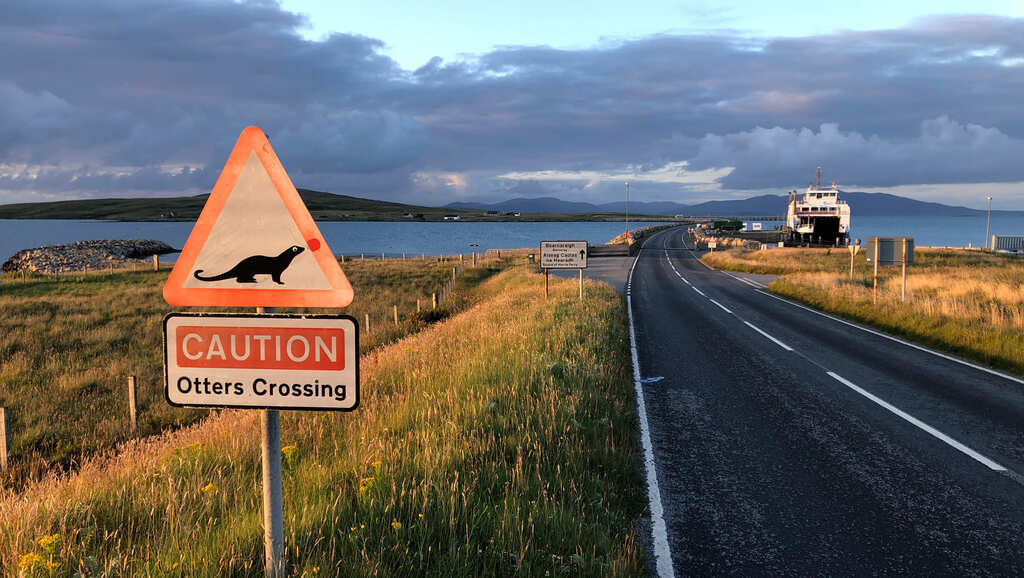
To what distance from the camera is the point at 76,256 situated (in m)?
67.4

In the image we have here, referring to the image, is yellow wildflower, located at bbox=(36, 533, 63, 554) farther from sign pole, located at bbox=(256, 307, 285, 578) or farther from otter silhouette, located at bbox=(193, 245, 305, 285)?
otter silhouette, located at bbox=(193, 245, 305, 285)

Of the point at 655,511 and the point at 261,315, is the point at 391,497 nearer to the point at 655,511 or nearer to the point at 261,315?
the point at 261,315

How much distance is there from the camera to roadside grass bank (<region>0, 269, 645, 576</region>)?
11.0 feet

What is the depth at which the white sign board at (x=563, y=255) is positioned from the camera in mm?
17750

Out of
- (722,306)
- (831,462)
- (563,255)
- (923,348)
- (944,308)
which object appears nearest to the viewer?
(831,462)

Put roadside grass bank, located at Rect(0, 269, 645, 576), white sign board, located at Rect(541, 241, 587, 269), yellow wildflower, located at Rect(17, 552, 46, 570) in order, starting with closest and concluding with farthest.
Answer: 1. yellow wildflower, located at Rect(17, 552, 46, 570)
2. roadside grass bank, located at Rect(0, 269, 645, 576)
3. white sign board, located at Rect(541, 241, 587, 269)

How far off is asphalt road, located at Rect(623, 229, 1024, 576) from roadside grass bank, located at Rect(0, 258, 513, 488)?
8967mm

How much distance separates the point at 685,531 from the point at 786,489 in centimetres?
148

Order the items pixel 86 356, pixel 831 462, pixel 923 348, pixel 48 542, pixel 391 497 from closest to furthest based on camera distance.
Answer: pixel 48 542
pixel 391 497
pixel 831 462
pixel 923 348
pixel 86 356

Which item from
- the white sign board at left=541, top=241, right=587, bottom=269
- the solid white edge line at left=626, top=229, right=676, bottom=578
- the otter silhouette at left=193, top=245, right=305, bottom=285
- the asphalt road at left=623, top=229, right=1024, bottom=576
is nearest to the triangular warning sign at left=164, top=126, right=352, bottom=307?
the otter silhouette at left=193, top=245, right=305, bottom=285

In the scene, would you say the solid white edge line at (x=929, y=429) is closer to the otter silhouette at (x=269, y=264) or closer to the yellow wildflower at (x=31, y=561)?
the otter silhouette at (x=269, y=264)

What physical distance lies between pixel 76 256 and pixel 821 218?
3455 inches

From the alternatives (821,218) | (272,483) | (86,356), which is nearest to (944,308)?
(272,483)

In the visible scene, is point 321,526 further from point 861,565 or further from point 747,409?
point 747,409
